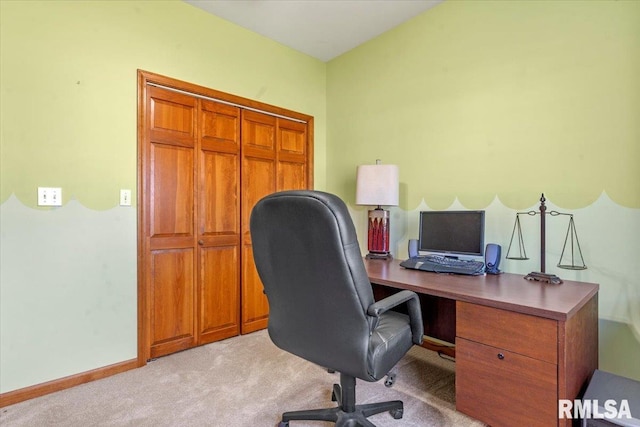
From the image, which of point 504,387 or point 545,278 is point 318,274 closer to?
point 504,387

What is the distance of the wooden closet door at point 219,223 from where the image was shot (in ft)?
8.75

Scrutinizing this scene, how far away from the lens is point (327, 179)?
351 cm

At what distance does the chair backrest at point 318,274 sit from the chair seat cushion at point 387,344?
5cm

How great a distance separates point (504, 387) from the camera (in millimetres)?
1455

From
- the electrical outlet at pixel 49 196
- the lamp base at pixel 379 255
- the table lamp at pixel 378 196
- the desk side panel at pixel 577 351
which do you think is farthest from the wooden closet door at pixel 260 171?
the desk side panel at pixel 577 351

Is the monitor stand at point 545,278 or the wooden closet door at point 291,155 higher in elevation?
the wooden closet door at point 291,155

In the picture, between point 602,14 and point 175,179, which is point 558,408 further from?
point 175,179

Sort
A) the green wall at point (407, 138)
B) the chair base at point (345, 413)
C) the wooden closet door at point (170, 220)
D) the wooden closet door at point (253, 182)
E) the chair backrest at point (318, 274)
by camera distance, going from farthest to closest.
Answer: the wooden closet door at point (253, 182), the wooden closet door at point (170, 220), the green wall at point (407, 138), the chair base at point (345, 413), the chair backrest at point (318, 274)

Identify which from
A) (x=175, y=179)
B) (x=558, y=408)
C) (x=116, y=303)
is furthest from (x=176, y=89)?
(x=558, y=408)

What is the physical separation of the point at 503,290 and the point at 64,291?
2.46m

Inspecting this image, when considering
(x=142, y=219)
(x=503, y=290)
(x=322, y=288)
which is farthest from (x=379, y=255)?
(x=142, y=219)

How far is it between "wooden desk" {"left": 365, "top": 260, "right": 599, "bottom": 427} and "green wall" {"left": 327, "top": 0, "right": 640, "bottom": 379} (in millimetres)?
261

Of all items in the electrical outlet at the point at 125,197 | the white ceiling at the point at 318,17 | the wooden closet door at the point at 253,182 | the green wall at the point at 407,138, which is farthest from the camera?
the wooden closet door at the point at 253,182

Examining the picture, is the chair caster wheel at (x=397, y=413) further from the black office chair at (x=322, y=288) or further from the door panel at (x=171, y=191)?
the door panel at (x=171, y=191)
